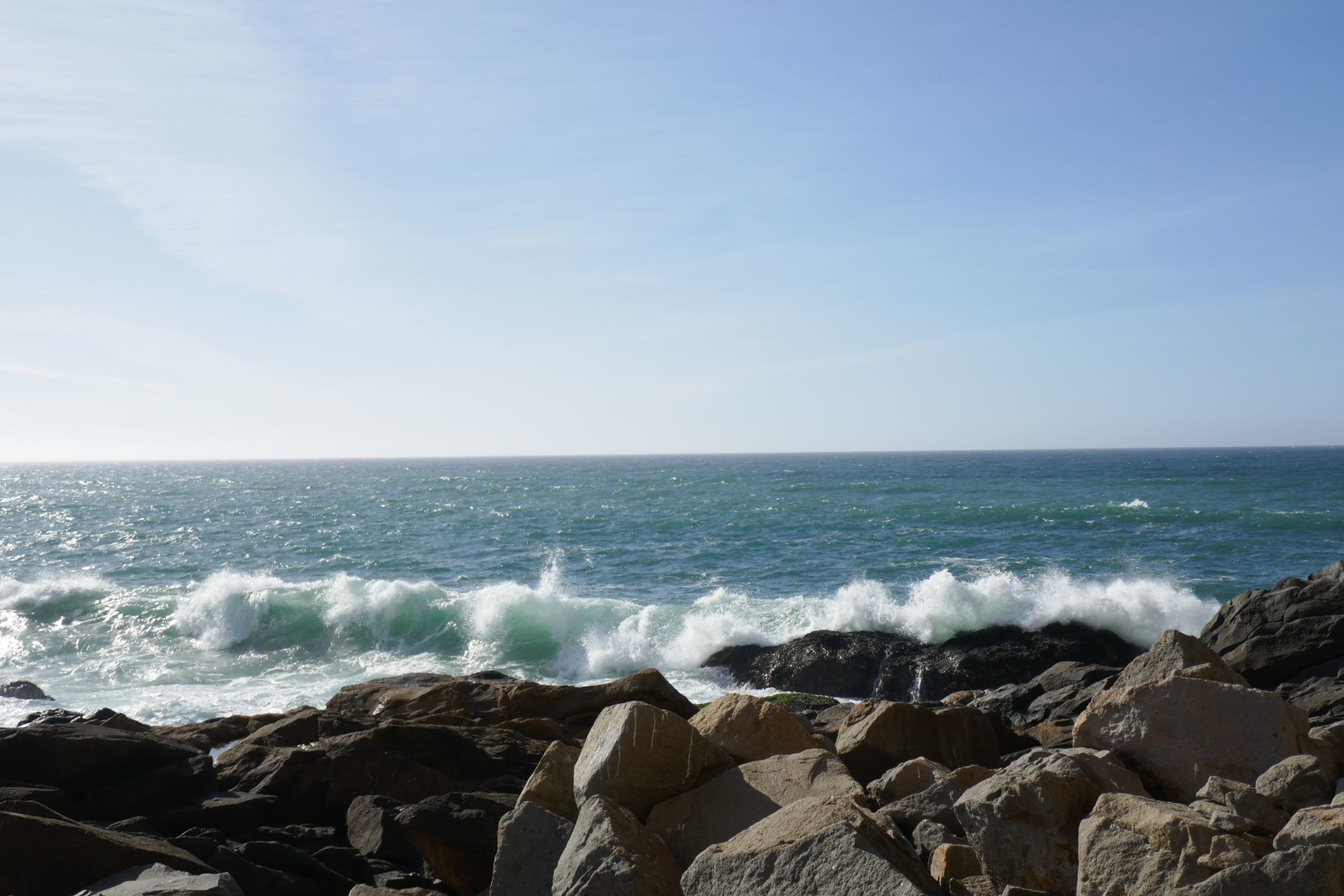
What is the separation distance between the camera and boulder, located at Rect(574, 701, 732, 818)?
5141 millimetres

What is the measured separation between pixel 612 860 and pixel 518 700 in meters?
5.95

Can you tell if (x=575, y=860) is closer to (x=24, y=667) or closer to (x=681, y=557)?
(x=24, y=667)

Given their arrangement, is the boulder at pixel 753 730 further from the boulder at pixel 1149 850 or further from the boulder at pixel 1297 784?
the boulder at pixel 1297 784

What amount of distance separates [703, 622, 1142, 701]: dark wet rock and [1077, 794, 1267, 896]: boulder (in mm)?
12401

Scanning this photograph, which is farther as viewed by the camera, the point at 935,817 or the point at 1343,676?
the point at 1343,676

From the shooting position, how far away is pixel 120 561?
33469 mm

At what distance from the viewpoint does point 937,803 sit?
4.87 metres

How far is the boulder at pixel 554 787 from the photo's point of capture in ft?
17.7

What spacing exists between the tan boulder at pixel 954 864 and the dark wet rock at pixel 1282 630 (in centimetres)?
793

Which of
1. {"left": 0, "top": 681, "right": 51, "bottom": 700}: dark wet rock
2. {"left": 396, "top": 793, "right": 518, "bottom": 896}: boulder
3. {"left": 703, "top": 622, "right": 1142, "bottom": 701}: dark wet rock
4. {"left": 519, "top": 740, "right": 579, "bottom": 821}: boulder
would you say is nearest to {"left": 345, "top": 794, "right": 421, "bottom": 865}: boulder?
{"left": 396, "top": 793, "right": 518, "bottom": 896}: boulder

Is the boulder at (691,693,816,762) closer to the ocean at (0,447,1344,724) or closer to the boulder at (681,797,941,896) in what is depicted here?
the boulder at (681,797,941,896)

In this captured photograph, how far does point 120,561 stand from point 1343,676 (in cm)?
3599

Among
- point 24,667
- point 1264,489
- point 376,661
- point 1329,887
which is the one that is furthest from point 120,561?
point 1264,489

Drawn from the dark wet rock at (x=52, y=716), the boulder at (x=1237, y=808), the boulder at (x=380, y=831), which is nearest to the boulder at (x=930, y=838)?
the boulder at (x=1237, y=808)
